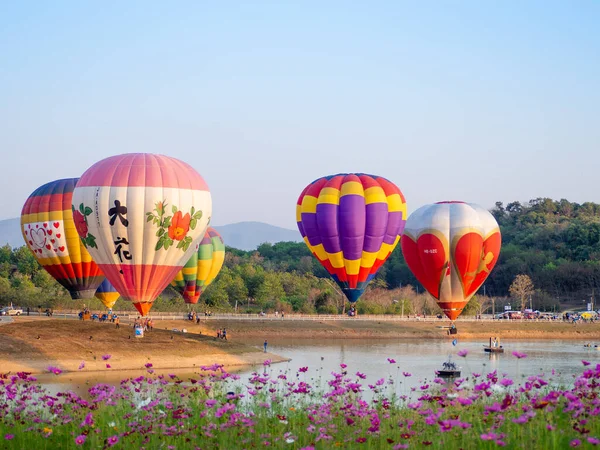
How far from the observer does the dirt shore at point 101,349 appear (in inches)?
1801

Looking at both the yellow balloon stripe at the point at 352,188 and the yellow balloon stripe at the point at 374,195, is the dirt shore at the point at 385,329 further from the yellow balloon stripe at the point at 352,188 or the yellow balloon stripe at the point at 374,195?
the yellow balloon stripe at the point at 374,195

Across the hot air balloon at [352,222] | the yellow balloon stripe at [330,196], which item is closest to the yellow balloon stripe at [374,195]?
the hot air balloon at [352,222]

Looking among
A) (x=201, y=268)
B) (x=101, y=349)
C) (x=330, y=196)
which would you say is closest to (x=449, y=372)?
(x=101, y=349)

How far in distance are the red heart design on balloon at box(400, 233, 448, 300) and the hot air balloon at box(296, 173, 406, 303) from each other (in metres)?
6.99

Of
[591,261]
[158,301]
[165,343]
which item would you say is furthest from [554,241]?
[165,343]

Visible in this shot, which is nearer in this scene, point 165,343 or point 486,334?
point 165,343

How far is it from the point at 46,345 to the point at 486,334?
48135mm

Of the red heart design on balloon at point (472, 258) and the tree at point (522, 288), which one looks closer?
the red heart design on balloon at point (472, 258)

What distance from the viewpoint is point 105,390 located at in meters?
15.2

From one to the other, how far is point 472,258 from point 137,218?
60.4 ft

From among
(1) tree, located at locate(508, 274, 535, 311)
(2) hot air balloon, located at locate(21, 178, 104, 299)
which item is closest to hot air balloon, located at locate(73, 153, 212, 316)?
(2) hot air balloon, located at locate(21, 178, 104, 299)

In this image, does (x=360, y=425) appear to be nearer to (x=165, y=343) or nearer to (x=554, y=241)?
(x=165, y=343)

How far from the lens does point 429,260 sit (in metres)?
52.8

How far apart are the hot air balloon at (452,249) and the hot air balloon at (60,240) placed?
2269 cm
